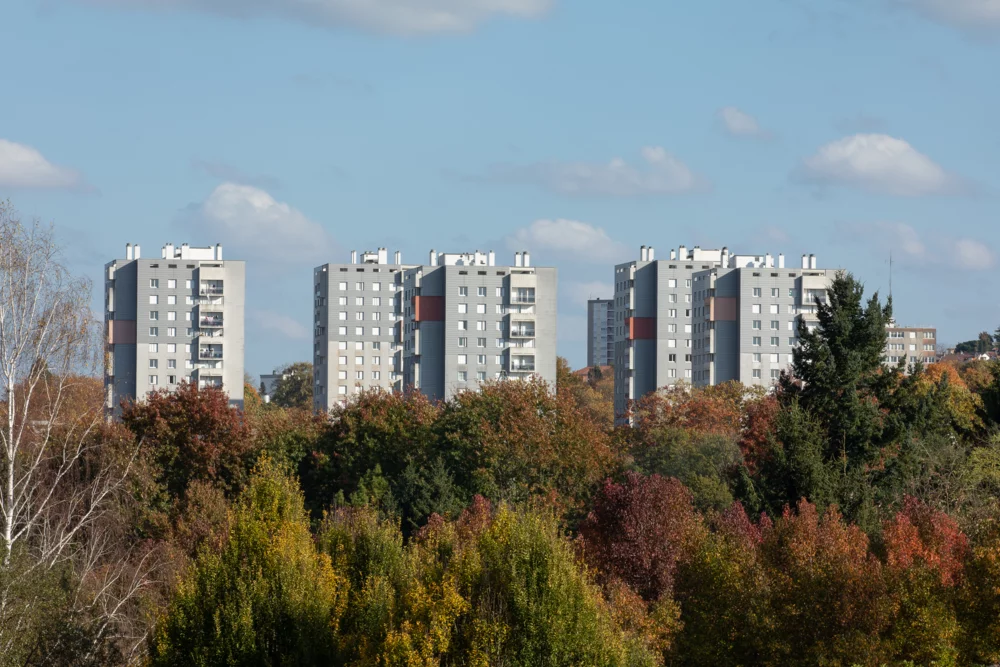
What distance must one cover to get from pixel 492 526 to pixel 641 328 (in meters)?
111

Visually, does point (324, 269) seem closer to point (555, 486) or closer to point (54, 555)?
point (555, 486)

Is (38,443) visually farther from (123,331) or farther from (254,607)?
(123,331)

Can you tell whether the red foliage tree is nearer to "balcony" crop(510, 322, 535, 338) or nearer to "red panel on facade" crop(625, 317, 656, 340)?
"balcony" crop(510, 322, 535, 338)

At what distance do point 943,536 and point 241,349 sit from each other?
323 feet

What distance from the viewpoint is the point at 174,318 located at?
128375mm

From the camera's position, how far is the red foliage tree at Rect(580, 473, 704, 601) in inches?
1662

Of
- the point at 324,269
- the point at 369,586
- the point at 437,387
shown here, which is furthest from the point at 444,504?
the point at 324,269

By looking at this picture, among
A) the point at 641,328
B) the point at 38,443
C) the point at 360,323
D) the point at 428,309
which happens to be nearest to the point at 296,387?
the point at 360,323

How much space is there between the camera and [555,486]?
56.7m

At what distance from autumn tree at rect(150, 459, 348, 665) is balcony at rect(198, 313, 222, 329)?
102338 millimetres

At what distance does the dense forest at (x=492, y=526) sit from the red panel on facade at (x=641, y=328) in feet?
196

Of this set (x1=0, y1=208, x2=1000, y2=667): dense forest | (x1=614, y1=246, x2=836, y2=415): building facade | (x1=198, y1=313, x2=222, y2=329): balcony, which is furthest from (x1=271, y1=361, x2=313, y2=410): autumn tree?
(x1=0, y1=208, x2=1000, y2=667): dense forest

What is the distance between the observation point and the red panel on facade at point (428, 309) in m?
129

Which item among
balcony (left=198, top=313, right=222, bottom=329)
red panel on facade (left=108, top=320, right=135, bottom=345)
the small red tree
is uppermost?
balcony (left=198, top=313, right=222, bottom=329)
